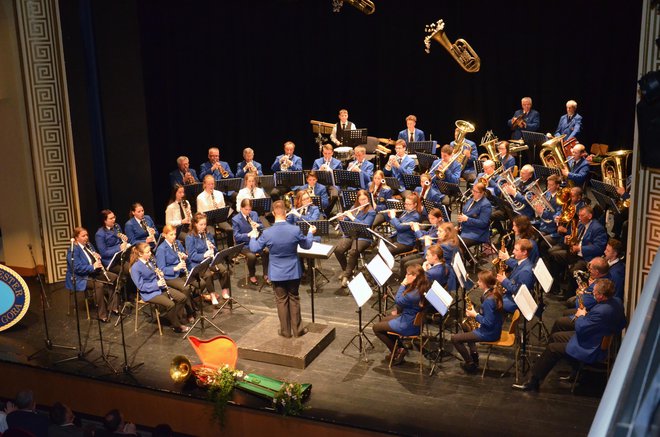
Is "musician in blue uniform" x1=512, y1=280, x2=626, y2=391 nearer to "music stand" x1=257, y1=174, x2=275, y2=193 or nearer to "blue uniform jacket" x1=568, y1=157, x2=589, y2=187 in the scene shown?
"blue uniform jacket" x1=568, y1=157, x2=589, y2=187

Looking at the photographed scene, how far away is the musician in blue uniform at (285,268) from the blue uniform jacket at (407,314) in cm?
137

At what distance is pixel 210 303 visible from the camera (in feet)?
35.3

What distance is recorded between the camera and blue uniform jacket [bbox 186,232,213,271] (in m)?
10.1

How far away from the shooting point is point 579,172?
11680 millimetres

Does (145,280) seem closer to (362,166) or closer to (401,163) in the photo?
(362,166)

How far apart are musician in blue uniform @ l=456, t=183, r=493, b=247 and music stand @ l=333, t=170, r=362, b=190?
90.3 inches

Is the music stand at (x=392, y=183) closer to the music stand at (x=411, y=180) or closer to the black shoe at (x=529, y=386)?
the music stand at (x=411, y=180)

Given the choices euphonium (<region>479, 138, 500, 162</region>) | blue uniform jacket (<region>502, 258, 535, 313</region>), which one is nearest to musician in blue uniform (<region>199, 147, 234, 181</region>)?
euphonium (<region>479, 138, 500, 162</region>)

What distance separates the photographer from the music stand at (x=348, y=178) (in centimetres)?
1244

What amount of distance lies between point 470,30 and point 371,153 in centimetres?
366

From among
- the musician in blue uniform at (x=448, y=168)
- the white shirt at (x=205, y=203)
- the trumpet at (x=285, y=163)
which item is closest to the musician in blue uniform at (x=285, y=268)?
the white shirt at (x=205, y=203)

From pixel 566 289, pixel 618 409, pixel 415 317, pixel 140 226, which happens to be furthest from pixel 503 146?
pixel 618 409

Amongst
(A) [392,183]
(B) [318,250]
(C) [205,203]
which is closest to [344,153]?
(A) [392,183]

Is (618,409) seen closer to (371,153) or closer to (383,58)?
(371,153)
